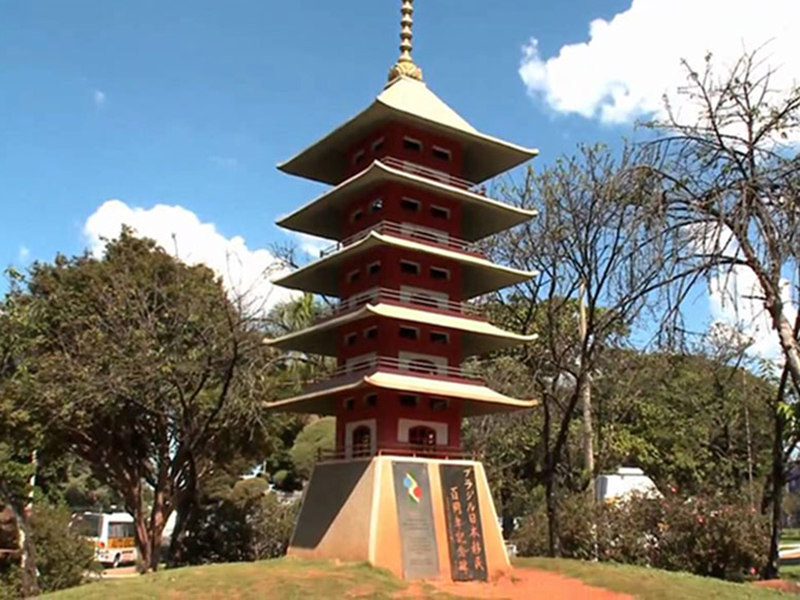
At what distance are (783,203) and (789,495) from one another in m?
72.1

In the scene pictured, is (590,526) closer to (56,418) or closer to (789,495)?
(56,418)

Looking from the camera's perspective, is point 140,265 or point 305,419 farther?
point 305,419

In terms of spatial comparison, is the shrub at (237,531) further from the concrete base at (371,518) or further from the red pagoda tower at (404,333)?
the concrete base at (371,518)

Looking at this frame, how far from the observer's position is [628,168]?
402 inches

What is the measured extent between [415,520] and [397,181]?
1062cm

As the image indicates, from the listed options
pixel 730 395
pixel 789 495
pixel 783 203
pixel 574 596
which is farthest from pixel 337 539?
pixel 789 495

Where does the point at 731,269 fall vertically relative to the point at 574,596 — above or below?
above

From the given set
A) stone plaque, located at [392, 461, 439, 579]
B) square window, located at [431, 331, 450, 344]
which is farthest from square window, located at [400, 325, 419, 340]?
stone plaque, located at [392, 461, 439, 579]

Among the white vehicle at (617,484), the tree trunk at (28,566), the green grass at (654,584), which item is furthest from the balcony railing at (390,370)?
the white vehicle at (617,484)

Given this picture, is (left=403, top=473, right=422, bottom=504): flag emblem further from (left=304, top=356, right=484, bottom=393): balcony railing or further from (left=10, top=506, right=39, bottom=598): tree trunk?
(left=10, top=506, right=39, bottom=598): tree trunk

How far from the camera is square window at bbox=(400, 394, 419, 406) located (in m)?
24.0

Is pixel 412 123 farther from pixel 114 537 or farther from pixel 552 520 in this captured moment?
pixel 114 537

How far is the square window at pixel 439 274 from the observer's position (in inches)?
A: 1014

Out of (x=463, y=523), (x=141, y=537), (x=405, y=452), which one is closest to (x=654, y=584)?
(x=463, y=523)
